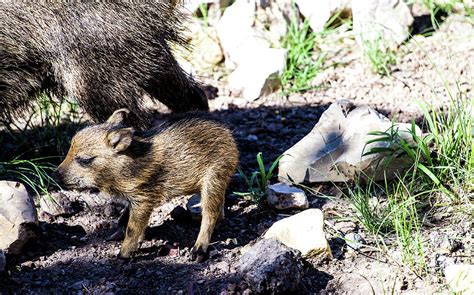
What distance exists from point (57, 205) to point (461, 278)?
95.7 inches

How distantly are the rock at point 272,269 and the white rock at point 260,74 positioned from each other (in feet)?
8.81

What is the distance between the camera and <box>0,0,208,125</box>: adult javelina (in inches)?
200

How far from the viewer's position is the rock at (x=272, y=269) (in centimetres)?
382

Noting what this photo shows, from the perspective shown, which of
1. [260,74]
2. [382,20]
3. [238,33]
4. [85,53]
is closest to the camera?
[85,53]

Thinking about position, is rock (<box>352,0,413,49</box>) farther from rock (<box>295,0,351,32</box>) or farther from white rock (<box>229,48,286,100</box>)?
white rock (<box>229,48,286,100</box>)

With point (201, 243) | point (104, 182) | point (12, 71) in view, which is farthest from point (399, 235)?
point (12, 71)

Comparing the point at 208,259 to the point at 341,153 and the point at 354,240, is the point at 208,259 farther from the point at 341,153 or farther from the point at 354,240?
the point at 341,153

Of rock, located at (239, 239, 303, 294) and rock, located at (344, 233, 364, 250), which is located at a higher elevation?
rock, located at (239, 239, 303, 294)

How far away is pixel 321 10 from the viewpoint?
6.94 meters

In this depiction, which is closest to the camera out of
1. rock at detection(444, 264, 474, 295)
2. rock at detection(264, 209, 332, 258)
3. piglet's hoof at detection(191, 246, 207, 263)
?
rock at detection(444, 264, 474, 295)

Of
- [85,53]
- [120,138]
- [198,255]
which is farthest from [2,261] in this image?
[85,53]

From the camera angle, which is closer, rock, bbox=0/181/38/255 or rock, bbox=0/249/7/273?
rock, bbox=0/249/7/273

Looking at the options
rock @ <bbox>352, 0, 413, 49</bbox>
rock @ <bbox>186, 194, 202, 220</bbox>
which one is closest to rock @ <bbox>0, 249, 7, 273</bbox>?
rock @ <bbox>186, 194, 202, 220</bbox>

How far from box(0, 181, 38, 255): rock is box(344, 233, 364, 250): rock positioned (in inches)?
68.0
